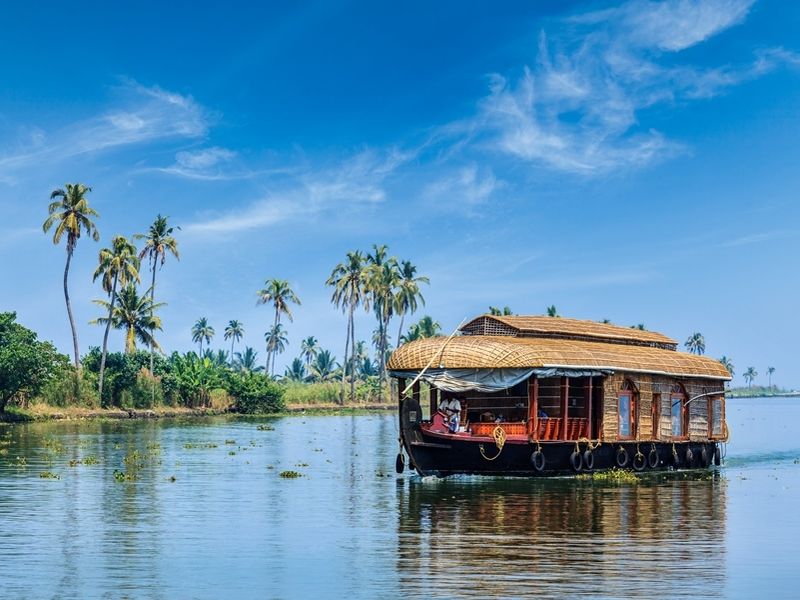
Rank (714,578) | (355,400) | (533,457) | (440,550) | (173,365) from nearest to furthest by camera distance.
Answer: (714,578), (440,550), (533,457), (173,365), (355,400)

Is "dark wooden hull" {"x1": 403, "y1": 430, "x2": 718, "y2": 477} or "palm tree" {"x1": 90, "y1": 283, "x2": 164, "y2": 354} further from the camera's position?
"palm tree" {"x1": 90, "y1": 283, "x2": 164, "y2": 354}

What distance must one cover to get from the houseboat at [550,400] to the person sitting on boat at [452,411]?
0.07 meters

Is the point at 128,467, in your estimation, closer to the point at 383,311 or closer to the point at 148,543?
the point at 148,543

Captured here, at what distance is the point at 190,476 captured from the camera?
30250mm

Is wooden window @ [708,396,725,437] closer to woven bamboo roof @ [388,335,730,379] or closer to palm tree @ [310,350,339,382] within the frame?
woven bamboo roof @ [388,335,730,379]

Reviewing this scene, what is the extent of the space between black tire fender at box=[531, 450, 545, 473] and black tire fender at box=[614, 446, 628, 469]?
12.1ft

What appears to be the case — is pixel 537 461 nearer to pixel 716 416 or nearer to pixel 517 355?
pixel 517 355

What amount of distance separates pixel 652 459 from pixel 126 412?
4726 centimetres

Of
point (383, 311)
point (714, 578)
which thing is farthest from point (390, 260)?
point (714, 578)

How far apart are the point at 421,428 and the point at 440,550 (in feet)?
35.3

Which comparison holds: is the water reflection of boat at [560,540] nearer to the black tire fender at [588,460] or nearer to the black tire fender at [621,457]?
the black tire fender at [588,460]

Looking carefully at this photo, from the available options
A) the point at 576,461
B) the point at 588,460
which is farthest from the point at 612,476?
the point at 576,461

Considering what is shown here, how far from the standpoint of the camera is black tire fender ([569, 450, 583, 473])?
98.7 feet

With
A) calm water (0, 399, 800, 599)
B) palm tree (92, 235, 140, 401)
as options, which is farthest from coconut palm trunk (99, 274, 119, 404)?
calm water (0, 399, 800, 599)
